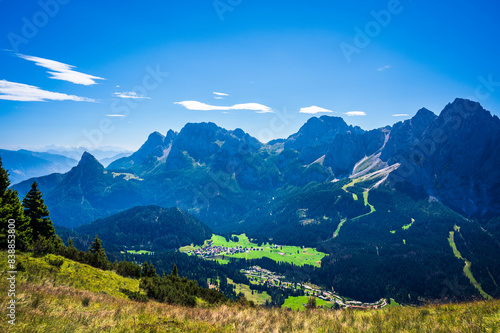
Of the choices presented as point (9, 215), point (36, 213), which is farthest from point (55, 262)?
point (36, 213)

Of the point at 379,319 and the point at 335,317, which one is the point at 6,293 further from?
the point at 379,319

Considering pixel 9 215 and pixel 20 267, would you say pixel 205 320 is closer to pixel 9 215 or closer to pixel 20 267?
pixel 20 267

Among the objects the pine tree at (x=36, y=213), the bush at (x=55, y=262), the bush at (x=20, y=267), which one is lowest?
the bush at (x=55, y=262)

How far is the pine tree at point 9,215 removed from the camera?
88.5 feet

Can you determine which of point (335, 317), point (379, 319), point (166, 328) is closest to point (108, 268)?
point (166, 328)

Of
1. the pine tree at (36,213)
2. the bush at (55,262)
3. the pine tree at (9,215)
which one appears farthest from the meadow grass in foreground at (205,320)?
the pine tree at (36,213)

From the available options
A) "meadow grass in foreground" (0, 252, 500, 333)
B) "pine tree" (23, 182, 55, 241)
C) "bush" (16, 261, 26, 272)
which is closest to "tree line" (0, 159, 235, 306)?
"pine tree" (23, 182, 55, 241)

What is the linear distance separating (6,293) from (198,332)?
34.9ft

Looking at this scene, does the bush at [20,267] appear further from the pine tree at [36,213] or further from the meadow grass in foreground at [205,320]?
the pine tree at [36,213]

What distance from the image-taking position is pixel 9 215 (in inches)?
1085

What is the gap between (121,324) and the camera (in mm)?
10570

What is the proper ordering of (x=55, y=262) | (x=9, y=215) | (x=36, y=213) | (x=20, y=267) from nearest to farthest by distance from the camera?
(x=20, y=267), (x=55, y=262), (x=9, y=215), (x=36, y=213)

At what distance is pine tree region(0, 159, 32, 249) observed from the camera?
27.0 m

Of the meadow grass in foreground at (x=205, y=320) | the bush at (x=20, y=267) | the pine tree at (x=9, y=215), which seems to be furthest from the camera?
the pine tree at (x=9, y=215)
